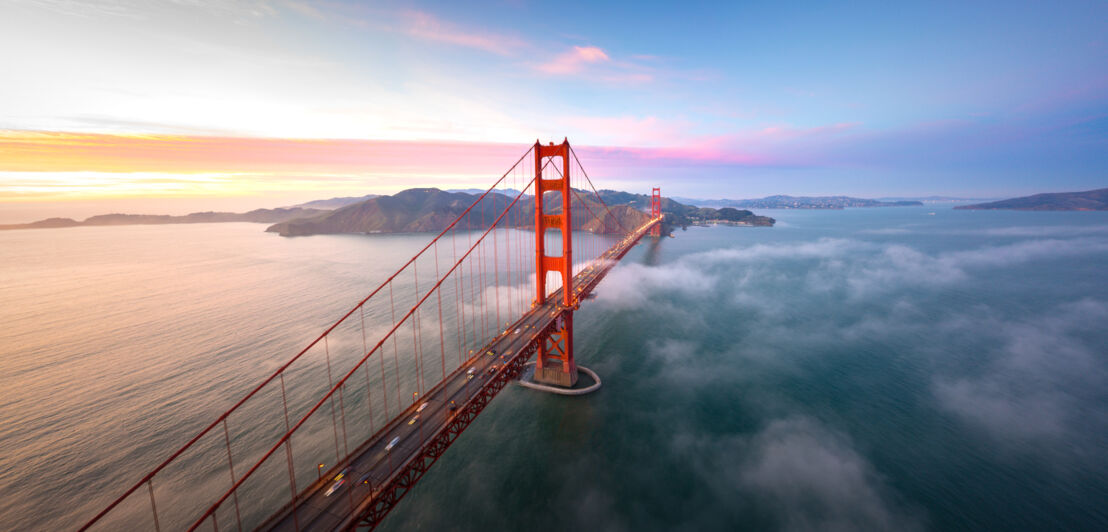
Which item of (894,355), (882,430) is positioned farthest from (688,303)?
(882,430)

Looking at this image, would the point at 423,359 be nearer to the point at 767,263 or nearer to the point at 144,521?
the point at 144,521

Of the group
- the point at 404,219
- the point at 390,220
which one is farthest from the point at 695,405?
the point at 404,219

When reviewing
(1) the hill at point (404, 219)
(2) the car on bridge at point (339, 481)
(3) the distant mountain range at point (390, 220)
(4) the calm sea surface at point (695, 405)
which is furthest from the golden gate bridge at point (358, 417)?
(3) the distant mountain range at point (390, 220)

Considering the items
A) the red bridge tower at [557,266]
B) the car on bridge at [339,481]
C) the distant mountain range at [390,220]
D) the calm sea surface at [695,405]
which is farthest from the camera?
the distant mountain range at [390,220]

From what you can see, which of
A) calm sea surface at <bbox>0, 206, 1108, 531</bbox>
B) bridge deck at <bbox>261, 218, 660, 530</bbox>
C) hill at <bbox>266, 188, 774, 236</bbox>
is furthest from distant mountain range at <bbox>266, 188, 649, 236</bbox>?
bridge deck at <bbox>261, 218, 660, 530</bbox>

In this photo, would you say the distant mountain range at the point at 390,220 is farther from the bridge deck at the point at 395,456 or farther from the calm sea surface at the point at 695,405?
the bridge deck at the point at 395,456
